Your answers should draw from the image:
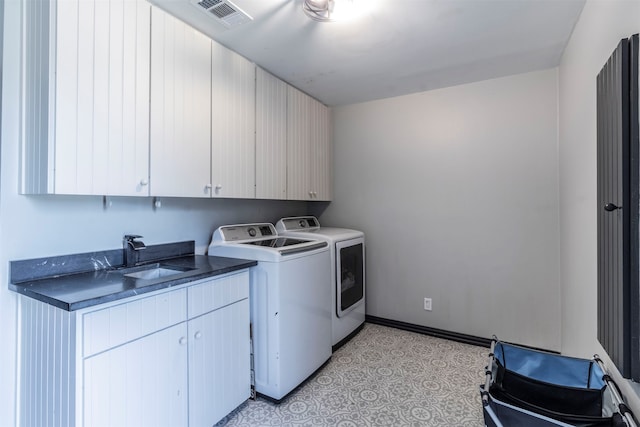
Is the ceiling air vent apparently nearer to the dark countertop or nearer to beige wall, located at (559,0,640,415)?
the dark countertop

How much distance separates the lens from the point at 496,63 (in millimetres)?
2418

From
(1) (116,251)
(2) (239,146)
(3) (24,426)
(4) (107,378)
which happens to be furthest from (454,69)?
(3) (24,426)

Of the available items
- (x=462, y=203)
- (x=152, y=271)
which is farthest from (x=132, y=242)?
(x=462, y=203)

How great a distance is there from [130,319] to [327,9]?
71.5 inches

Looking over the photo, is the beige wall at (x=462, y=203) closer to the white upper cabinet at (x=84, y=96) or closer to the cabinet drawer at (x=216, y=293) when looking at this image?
the cabinet drawer at (x=216, y=293)

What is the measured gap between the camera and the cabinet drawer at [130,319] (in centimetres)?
123

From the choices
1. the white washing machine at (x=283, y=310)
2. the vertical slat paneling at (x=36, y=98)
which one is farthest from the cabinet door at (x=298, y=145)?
the vertical slat paneling at (x=36, y=98)

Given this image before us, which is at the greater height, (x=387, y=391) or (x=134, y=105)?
(x=134, y=105)

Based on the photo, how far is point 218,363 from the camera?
175 centimetres

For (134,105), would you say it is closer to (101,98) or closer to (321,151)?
(101,98)

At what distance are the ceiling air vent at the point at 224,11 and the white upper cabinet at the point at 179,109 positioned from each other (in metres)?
0.21

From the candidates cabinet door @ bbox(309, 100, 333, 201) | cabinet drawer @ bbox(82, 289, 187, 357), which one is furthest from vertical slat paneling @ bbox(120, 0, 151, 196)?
cabinet door @ bbox(309, 100, 333, 201)

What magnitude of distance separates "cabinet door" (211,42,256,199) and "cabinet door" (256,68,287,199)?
0.22 feet

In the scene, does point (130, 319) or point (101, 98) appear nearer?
point (130, 319)
